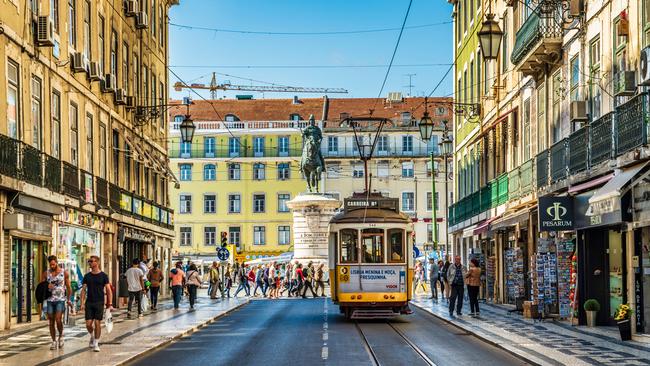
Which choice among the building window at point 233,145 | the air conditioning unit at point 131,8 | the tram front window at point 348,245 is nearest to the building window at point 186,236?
the building window at point 233,145

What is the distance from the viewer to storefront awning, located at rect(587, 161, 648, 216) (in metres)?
20.5

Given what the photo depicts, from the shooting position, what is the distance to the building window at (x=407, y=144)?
107375 millimetres

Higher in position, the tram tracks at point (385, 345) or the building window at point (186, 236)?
the building window at point (186, 236)

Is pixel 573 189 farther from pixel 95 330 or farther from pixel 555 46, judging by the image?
pixel 95 330

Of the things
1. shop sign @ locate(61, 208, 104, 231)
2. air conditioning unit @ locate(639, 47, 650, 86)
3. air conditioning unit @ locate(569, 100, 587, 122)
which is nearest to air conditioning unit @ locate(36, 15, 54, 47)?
shop sign @ locate(61, 208, 104, 231)

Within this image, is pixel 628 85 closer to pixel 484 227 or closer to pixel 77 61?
pixel 77 61

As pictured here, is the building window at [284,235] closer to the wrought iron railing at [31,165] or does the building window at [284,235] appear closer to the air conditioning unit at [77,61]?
the air conditioning unit at [77,61]

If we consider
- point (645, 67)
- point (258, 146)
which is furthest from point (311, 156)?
point (645, 67)

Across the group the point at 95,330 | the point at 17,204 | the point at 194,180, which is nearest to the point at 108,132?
the point at 17,204

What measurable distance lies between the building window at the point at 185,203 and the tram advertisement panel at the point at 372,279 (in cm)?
7690

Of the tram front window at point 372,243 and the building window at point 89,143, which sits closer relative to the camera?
the tram front window at point 372,243

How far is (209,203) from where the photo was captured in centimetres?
10625

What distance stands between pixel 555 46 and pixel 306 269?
1076 inches

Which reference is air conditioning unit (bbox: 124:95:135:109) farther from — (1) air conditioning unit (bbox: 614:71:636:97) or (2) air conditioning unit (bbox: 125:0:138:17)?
(1) air conditioning unit (bbox: 614:71:636:97)
